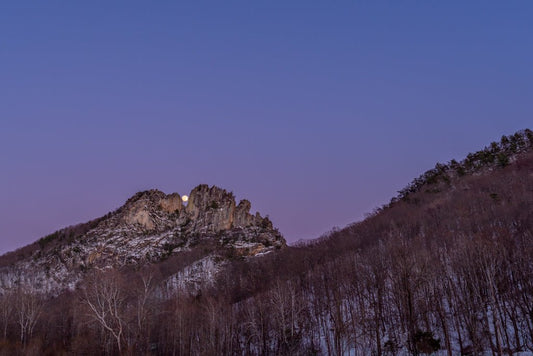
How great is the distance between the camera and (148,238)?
127 metres

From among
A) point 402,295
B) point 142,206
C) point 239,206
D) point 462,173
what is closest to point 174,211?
point 142,206

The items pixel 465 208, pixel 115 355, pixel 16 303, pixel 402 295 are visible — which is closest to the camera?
pixel 402 295

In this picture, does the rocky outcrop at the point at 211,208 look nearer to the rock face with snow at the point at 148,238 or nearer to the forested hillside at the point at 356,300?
the rock face with snow at the point at 148,238

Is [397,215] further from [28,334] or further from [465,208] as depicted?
[28,334]

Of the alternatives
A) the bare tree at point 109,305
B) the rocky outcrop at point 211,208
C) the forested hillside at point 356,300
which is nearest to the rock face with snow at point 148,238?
the rocky outcrop at point 211,208

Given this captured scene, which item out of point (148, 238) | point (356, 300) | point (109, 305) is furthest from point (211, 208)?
point (109, 305)

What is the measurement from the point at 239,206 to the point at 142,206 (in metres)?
30.3

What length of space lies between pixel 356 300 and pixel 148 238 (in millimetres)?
85450

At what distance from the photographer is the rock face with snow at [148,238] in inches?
4370

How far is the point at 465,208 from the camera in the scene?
263ft

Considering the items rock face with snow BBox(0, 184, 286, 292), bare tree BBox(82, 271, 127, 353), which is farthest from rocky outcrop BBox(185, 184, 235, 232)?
bare tree BBox(82, 271, 127, 353)

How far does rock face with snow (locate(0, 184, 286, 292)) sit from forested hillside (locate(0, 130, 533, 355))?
11.2 m

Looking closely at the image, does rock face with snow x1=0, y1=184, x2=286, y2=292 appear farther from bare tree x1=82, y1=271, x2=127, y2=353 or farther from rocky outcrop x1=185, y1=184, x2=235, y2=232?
bare tree x1=82, y1=271, x2=127, y2=353

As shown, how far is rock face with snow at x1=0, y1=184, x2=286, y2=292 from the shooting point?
364ft
